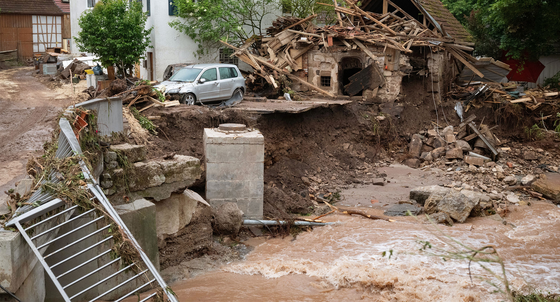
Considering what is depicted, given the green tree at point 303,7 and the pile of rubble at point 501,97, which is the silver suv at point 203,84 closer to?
the green tree at point 303,7

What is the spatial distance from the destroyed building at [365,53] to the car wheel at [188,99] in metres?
4.77

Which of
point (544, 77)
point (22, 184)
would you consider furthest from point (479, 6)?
point (22, 184)

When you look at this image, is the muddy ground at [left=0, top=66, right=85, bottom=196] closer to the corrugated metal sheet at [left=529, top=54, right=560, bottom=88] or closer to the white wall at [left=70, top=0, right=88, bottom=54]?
the white wall at [left=70, top=0, right=88, bottom=54]

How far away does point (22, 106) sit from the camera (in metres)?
17.8

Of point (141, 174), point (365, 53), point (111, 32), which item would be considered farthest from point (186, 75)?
point (141, 174)

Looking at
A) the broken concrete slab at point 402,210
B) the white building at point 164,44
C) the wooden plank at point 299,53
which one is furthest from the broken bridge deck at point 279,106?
the white building at point 164,44

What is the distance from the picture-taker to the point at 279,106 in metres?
17.3

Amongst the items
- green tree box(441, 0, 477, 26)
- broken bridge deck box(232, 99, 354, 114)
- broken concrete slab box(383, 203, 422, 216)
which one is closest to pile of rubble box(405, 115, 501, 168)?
broken bridge deck box(232, 99, 354, 114)

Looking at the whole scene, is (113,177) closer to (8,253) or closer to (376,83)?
(8,253)

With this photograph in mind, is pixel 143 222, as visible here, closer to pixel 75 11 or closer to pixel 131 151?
pixel 131 151

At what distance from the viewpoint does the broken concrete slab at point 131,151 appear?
8508 millimetres

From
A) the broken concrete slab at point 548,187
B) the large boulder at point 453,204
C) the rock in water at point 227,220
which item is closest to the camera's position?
the rock in water at point 227,220

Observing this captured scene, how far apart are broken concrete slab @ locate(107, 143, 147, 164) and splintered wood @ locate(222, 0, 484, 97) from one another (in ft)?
39.7

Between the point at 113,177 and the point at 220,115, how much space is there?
7.13m
